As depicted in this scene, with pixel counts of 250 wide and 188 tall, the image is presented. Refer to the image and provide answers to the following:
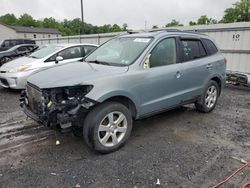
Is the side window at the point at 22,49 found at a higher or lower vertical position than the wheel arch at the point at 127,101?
higher

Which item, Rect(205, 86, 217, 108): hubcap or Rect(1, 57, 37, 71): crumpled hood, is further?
Rect(1, 57, 37, 71): crumpled hood

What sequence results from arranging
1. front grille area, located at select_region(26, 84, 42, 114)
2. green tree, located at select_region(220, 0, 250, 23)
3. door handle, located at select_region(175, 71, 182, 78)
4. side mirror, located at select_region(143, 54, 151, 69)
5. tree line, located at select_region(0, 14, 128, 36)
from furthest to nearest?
tree line, located at select_region(0, 14, 128, 36)
green tree, located at select_region(220, 0, 250, 23)
door handle, located at select_region(175, 71, 182, 78)
side mirror, located at select_region(143, 54, 151, 69)
front grille area, located at select_region(26, 84, 42, 114)

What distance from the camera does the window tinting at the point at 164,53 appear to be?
13.3 ft

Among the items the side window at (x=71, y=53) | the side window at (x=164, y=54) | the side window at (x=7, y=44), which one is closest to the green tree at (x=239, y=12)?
the side window at (x=7, y=44)

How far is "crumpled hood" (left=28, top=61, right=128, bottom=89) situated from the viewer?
3266 mm

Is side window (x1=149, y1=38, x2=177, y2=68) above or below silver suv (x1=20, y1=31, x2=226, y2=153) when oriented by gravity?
above

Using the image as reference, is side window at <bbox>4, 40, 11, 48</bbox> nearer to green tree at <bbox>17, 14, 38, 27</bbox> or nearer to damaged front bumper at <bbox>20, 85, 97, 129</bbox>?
damaged front bumper at <bbox>20, 85, 97, 129</bbox>

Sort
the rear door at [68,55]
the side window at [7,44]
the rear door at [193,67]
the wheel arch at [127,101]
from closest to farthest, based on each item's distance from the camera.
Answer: the wheel arch at [127,101], the rear door at [193,67], the rear door at [68,55], the side window at [7,44]

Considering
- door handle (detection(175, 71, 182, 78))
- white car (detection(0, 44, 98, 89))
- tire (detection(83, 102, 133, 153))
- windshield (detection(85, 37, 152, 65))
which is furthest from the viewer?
white car (detection(0, 44, 98, 89))

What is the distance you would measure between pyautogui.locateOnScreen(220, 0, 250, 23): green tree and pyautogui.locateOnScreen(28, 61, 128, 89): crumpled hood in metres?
48.7

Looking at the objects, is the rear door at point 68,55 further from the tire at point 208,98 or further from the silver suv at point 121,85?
the tire at point 208,98

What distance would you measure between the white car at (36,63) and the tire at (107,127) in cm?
347

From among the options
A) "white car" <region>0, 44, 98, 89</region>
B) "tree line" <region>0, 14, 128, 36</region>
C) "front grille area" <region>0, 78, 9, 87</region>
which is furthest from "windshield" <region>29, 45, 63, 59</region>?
"tree line" <region>0, 14, 128, 36</region>

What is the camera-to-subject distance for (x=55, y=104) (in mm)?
3199
